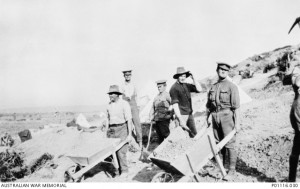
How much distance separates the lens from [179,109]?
5.78 metres

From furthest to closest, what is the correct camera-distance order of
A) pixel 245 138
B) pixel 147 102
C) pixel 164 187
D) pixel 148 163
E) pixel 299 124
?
pixel 147 102
pixel 245 138
pixel 148 163
pixel 164 187
pixel 299 124

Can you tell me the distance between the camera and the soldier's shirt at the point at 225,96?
4434 millimetres

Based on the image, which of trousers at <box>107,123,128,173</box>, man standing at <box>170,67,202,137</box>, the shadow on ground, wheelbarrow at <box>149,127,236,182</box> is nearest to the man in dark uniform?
the shadow on ground

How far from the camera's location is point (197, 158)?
3973 millimetres

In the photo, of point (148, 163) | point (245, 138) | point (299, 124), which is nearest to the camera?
point (299, 124)

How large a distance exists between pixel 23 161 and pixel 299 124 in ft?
22.7

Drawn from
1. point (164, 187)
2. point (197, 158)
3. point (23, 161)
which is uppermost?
point (197, 158)

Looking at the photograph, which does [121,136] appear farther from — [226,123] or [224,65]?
[224,65]

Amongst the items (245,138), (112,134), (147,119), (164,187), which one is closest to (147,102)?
(147,119)

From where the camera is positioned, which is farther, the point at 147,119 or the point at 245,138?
the point at 147,119

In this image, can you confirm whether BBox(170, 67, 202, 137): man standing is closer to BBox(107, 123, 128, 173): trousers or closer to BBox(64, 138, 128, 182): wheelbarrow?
BBox(107, 123, 128, 173): trousers

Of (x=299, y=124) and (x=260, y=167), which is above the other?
(x=299, y=124)

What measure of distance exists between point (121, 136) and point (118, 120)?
1.09 feet

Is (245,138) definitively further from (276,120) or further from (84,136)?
(84,136)
